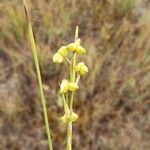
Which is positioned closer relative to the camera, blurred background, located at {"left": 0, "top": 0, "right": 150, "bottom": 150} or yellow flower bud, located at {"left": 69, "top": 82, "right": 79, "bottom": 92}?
yellow flower bud, located at {"left": 69, "top": 82, "right": 79, "bottom": 92}

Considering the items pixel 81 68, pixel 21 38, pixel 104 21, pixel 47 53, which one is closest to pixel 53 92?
pixel 47 53

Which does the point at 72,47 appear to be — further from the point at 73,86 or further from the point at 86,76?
the point at 86,76

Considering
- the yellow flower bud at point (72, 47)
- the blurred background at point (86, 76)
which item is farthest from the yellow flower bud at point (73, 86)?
the blurred background at point (86, 76)

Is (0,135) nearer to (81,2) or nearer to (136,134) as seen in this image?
(136,134)

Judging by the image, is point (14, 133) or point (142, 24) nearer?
point (14, 133)

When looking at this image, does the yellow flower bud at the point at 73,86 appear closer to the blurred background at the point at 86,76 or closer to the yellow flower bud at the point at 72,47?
the yellow flower bud at the point at 72,47

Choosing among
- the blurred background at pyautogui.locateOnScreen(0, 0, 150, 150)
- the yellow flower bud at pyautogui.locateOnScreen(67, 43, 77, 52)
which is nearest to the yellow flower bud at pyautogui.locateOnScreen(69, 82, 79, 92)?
the yellow flower bud at pyautogui.locateOnScreen(67, 43, 77, 52)

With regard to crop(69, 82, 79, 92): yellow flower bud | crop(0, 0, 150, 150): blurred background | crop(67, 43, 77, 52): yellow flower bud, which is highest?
crop(0, 0, 150, 150): blurred background

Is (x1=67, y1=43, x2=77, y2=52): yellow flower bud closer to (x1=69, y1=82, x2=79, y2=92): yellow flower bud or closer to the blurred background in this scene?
(x1=69, y1=82, x2=79, y2=92): yellow flower bud
